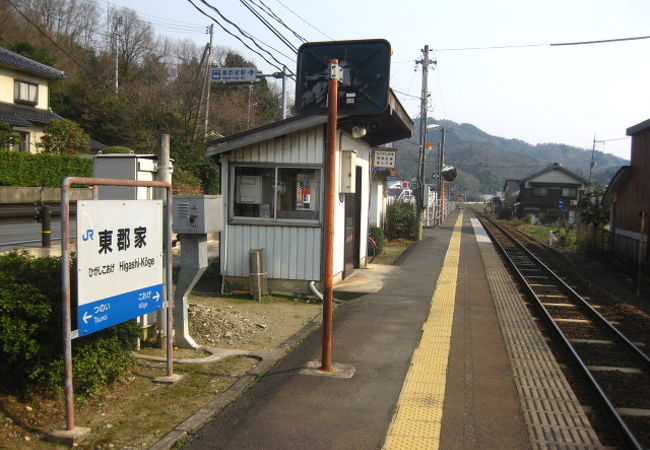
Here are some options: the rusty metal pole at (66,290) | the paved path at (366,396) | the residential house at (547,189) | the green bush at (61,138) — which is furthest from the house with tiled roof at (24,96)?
the residential house at (547,189)

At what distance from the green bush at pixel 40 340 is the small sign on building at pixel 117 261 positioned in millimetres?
379

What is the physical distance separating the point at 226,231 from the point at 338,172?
2.38m

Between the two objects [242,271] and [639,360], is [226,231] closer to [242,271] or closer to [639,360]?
[242,271]

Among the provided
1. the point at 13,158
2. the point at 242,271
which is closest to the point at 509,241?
the point at 242,271

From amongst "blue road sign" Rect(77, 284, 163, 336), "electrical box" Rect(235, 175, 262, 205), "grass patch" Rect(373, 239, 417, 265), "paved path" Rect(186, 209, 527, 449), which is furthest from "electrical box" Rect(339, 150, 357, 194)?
"blue road sign" Rect(77, 284, 163, 336)

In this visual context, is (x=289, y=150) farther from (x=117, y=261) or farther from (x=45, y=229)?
(x=117, y=261)

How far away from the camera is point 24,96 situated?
28391mm

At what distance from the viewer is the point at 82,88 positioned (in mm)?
32812

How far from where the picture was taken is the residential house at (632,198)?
1630 cm

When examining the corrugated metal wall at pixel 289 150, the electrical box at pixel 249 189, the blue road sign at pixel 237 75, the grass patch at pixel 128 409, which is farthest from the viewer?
the blue road sign at pixel 237 75

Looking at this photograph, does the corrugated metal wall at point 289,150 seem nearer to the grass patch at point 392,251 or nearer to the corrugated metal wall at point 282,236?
the corrugated metal wall at point 282,236

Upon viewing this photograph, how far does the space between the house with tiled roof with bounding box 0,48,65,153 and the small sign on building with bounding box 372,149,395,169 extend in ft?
57.9

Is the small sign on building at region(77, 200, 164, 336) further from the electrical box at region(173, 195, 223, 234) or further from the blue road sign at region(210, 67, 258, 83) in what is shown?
the blue road sign at region(210, 67, 258, 83)

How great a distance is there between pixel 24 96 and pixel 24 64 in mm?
1811
